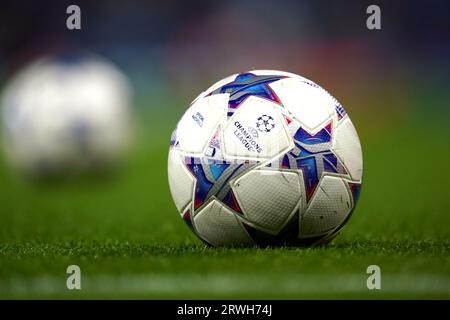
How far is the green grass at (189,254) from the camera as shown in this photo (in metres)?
5.19

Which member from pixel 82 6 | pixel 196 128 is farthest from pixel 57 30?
pixel 196 128

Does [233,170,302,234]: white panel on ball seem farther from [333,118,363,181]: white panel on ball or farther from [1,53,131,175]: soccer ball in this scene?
[1,53,131,175]: soccer ball

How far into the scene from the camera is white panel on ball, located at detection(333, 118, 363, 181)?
620 cm

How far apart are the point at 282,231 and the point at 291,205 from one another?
232 millimetres

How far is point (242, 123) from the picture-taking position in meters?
6.02

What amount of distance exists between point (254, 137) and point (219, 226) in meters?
0.69

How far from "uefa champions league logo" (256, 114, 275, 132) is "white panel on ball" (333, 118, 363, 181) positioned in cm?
50

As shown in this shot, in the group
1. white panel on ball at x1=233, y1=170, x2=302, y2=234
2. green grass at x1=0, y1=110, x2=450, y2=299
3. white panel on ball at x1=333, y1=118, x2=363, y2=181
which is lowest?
green grass at x1=0, y1=110, x2=450, y2=299

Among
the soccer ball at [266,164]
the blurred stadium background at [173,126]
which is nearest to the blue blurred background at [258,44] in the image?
the blurred stadium background at [173,126]

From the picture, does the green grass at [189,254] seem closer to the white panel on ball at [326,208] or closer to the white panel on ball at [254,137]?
the white panel on ball at [326,208]

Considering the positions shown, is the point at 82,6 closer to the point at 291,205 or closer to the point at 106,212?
the point at 106,212

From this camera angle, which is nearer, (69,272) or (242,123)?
(69,272)

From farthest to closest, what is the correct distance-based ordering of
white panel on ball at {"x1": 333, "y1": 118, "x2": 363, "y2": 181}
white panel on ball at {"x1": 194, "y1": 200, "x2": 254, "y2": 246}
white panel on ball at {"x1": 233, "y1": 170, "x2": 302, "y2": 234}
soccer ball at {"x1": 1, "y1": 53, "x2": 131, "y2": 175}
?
soccer ball at {"x1": 1, "y1": 53, "x2": 131, "y2": 175}, white panel on ball at {"x1": 333, "y1": 118, "x2": 363, "y2": 181}, white panel on ball at {"x1": 194, "y1": 200, "x2": 254, "y2": 246}, white panel on ball at {"x1": 233, "y1": 170, "x2": 302, "y2": 234}

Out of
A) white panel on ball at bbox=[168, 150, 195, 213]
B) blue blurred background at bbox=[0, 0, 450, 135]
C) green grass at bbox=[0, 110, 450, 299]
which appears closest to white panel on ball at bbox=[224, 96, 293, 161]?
white panel on ball at bbox=[168, 150, 195, 213]
